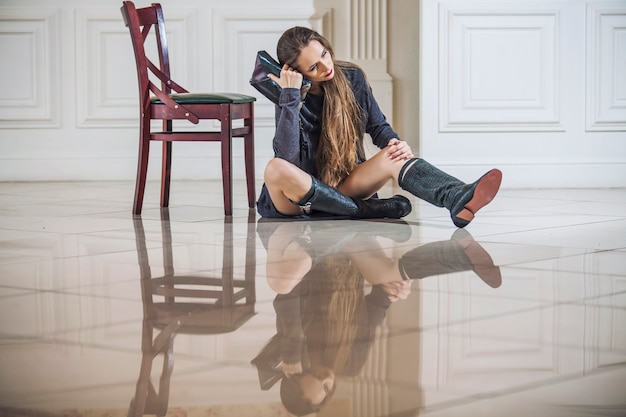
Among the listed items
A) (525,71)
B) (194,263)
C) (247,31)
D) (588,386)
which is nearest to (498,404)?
(588,386)

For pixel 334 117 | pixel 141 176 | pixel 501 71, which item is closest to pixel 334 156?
pixel 334 117

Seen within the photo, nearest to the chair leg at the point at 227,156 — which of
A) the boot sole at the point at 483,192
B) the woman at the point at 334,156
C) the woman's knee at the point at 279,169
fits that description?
the woman at the point at 334,156

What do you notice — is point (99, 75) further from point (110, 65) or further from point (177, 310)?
point (177, 310)

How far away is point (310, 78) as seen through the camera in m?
2.68

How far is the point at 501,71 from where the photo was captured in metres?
4.14

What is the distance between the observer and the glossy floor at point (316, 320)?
0.96 metres

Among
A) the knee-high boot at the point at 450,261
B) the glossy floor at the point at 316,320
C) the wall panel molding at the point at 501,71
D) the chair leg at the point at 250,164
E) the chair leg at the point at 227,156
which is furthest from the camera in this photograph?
the wall panel molding at the point at 501,71

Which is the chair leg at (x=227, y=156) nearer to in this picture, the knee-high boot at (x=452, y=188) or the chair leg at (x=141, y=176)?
the chair leg at (x=141, y=176)

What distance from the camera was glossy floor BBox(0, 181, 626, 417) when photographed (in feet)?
3.16

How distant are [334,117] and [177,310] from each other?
1.33 metres

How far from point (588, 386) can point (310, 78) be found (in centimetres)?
182

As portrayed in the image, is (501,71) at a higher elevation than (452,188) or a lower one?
higher

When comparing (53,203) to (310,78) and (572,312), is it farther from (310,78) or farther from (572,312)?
(572,312)

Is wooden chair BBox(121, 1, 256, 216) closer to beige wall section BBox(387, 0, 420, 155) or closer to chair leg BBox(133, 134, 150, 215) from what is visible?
chair leg BBox(133, 134, 150, 215)
